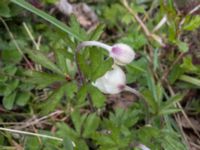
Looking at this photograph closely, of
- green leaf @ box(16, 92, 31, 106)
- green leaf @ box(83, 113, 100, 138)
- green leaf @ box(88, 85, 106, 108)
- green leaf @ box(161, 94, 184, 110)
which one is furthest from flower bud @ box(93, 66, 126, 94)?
green leaf @ box(16, 92, 31, 106)

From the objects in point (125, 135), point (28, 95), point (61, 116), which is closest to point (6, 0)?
point (28, 95)

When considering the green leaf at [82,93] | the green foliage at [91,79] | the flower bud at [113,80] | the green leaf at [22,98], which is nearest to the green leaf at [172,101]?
the green foliage at [91,79]

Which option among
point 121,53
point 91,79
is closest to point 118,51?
point 121,53

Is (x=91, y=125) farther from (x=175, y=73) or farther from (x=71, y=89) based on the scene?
(x=175, y=73)

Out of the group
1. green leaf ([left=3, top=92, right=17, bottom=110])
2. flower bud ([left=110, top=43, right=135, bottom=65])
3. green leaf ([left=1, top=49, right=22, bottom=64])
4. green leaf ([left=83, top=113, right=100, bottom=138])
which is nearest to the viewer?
flower bud ([left=110, top=43, right=135, bottom=65])

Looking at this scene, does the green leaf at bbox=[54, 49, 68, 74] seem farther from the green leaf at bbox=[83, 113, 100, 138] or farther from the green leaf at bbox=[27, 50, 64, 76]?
the green leaf at bbox=[83, 113, 100, 138]

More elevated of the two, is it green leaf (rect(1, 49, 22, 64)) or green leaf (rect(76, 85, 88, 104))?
green leaf (rect(1, 49, 22, 64))
